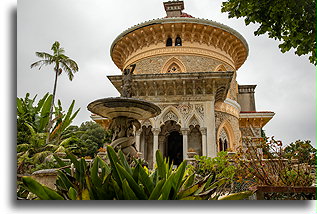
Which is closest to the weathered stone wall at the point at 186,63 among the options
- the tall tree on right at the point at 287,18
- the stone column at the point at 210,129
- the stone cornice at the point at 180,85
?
the stone cornice at the point at 180,85

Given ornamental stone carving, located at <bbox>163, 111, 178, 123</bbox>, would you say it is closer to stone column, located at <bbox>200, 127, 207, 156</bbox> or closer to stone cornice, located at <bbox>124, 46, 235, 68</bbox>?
stone column, located at <bbox>200, 127, 207, 156</bbox>

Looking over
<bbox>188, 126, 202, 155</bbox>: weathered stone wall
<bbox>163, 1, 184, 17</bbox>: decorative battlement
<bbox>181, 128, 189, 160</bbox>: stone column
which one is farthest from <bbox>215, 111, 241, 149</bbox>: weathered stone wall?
<bbox>163, 1, 184, 17</bbox>: decorative battlement

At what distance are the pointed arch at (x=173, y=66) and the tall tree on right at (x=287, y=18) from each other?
8107mm

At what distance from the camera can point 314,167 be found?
12.6 ft

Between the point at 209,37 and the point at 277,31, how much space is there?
879cm

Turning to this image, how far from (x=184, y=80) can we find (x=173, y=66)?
241cm

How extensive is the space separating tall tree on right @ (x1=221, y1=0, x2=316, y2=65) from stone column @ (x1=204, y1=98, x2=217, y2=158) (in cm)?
627

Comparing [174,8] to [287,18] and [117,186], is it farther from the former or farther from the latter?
[117,186]

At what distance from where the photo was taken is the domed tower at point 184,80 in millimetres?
10438

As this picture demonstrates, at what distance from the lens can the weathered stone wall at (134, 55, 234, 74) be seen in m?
12.4

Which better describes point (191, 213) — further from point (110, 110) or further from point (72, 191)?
point (110, 110)

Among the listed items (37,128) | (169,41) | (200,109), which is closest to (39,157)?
(37,128)

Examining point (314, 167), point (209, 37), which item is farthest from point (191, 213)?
point (209, 37)

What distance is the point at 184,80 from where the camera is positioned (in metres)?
10.3
